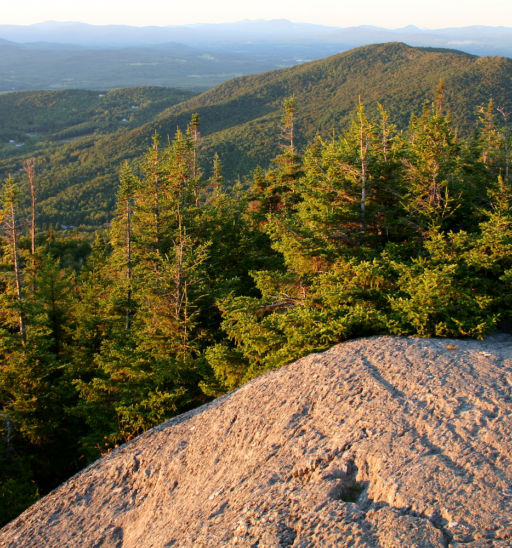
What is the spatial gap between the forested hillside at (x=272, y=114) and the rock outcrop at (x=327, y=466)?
96369mm

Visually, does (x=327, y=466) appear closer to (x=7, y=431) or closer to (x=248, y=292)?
(x=248, y=292)

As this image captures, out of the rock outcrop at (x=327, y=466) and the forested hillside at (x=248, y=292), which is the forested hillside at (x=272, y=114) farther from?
the rock outcrop at (x=327, y=466)

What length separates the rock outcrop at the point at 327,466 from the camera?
660cm

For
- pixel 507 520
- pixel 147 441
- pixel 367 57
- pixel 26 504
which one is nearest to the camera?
pixel 507 520

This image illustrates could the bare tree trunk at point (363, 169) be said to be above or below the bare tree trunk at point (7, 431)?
above

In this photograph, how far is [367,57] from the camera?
197250 mm

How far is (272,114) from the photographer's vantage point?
163000mm

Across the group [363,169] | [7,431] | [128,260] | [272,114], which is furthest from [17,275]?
[272,114]

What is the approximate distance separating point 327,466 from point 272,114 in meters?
168

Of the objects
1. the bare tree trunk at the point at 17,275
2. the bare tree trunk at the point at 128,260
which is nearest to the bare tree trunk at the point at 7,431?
the bare tree trunk at the point at 17,275

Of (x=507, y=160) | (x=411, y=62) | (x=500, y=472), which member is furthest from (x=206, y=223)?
(x=411, y=62)

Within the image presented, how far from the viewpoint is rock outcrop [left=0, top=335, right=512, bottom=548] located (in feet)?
21.6

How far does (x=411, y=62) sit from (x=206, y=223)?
183226 millimetres

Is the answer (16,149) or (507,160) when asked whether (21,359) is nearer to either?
(507,160)
